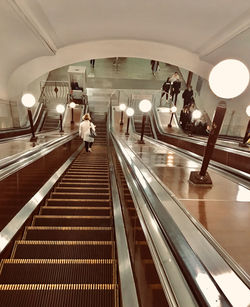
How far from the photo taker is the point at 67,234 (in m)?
2.59

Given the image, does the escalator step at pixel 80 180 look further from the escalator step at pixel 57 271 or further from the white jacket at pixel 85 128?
the white jacket at pixel 85 128

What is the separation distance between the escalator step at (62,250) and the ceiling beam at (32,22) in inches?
185

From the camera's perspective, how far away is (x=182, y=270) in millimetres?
854

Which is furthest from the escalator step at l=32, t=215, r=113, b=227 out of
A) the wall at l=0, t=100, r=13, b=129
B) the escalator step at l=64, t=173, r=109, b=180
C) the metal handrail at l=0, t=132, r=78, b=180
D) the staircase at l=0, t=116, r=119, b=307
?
the wall at l=0, t=100, r=13, b=129

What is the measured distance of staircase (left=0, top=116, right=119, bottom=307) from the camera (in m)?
1.64

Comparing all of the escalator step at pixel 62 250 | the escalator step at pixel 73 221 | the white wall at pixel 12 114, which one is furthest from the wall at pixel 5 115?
the escalator step at pixel 62 250

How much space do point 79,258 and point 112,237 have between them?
18.7 inches

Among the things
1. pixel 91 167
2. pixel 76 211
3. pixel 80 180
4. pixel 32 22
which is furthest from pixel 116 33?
pixel 76 211

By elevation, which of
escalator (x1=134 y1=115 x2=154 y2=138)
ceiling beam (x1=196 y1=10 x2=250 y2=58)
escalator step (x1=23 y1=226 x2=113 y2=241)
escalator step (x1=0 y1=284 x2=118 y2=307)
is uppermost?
ceiling beam (x1=196 y1=10 x2=250 y2=58)

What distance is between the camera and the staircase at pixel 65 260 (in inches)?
64.7

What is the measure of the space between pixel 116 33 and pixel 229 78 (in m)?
6.61

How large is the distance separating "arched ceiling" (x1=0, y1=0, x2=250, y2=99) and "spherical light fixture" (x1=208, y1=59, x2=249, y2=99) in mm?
4270

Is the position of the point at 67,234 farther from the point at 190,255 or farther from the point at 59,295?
the point at 190,255

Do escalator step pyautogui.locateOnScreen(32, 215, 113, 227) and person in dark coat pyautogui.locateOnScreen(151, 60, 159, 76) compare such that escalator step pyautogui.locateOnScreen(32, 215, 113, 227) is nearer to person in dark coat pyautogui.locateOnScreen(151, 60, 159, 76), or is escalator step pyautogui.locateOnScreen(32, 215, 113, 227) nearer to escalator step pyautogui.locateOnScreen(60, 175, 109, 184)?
escalator step pyautogui.locateOnScreen(60, 175, 109, 184)
